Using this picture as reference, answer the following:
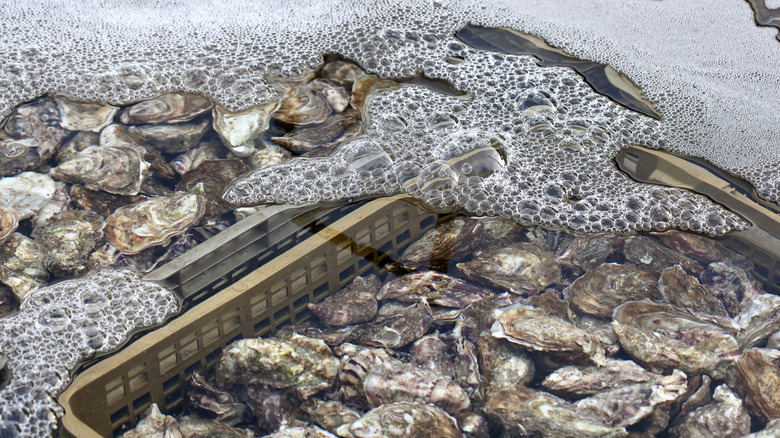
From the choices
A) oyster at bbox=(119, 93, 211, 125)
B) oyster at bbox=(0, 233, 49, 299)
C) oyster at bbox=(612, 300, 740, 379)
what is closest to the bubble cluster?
Answer: oyster at bbox=(0, 233, 49, 299)

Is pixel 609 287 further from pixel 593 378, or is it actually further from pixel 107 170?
pixel 107 170

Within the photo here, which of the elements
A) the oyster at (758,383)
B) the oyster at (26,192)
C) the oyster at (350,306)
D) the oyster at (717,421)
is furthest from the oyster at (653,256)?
the oyster at (26,192)

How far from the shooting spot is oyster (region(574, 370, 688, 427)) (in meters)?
1.37

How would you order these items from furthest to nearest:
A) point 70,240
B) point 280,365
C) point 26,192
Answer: point 26,192 < point 70,240 < point 280,365

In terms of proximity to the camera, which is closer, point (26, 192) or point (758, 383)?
point (758, 383)

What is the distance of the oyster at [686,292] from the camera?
1.60m

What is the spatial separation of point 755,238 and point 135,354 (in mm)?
1679

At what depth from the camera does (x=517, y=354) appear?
1488 millimetres

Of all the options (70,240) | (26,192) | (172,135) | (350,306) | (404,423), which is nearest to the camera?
(404,423)

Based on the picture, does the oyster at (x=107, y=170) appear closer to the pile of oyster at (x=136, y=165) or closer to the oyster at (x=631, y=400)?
the pile of oyster at (x=136, y=165)

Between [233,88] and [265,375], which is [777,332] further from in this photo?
[233,88]

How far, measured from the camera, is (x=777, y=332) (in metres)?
1.54

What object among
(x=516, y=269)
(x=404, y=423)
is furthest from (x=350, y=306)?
(x=516, y=269)

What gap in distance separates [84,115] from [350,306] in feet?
3.99
